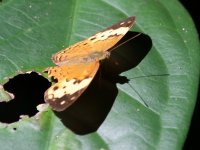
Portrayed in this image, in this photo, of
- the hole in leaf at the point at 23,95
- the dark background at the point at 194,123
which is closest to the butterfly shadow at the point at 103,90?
the hole in leaf at the point at 23,95

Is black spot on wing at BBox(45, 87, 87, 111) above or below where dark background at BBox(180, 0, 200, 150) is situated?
above

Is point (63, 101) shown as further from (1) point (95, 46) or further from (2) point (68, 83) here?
A: (1) point (95, 46)

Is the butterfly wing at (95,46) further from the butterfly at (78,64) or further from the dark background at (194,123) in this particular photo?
the dark background at (194,123)

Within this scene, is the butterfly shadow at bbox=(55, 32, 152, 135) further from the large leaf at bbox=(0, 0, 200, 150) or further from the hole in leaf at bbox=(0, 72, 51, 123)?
Result: the hole in leaf at bbox=(0, 72, 51, 123)

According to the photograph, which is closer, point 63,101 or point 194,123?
point 63,101

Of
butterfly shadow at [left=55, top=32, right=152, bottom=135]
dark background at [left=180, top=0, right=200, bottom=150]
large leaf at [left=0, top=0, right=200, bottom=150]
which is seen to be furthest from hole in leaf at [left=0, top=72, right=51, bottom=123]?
dark background at [left=180, top=0, right=200, bottom=150]

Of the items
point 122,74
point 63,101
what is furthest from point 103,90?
point 63,101

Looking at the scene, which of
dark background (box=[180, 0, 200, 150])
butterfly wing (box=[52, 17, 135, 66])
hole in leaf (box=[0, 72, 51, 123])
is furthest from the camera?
dark background (box=[180, 0, 200, 150])
